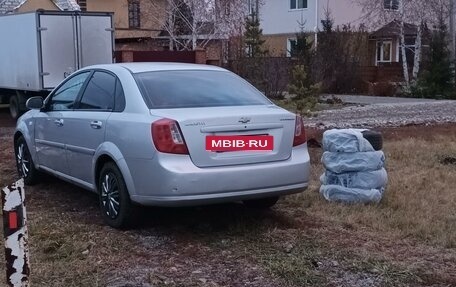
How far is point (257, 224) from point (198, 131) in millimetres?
1268

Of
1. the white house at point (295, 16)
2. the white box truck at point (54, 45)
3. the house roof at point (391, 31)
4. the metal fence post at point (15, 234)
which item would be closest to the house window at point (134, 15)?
the white house at point (295, 16)

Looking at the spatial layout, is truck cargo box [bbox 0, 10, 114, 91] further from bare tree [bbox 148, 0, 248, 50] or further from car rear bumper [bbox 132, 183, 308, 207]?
bare tree [bbox 148, 0, 248, 50]

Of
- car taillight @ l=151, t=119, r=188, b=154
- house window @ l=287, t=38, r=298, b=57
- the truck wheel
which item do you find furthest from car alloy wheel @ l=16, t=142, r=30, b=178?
house window @ l=287, t=38, r=298, b=57

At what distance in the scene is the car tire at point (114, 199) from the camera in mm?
6066

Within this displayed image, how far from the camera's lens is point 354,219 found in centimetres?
655

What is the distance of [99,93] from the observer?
6770 mm

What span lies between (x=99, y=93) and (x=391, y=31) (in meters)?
32.7

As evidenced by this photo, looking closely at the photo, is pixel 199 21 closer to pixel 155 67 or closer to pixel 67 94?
pixel 67 94

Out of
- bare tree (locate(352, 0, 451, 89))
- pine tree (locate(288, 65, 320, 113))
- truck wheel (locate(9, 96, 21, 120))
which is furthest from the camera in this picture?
bare tree (locate(352, 0, 451, 89))

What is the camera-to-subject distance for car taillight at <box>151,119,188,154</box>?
5613mm

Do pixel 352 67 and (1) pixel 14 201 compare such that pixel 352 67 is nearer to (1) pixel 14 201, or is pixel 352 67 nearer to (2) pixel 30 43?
(2) pixel 30 43

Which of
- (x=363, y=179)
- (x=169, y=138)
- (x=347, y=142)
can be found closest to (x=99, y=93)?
(x=169, y=138)

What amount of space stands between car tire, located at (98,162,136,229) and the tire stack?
2.25 metres

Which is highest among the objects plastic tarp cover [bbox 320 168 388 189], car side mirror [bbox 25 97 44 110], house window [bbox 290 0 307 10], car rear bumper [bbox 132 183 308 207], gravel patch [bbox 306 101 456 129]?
house window [bbox 290 0 307 10]
